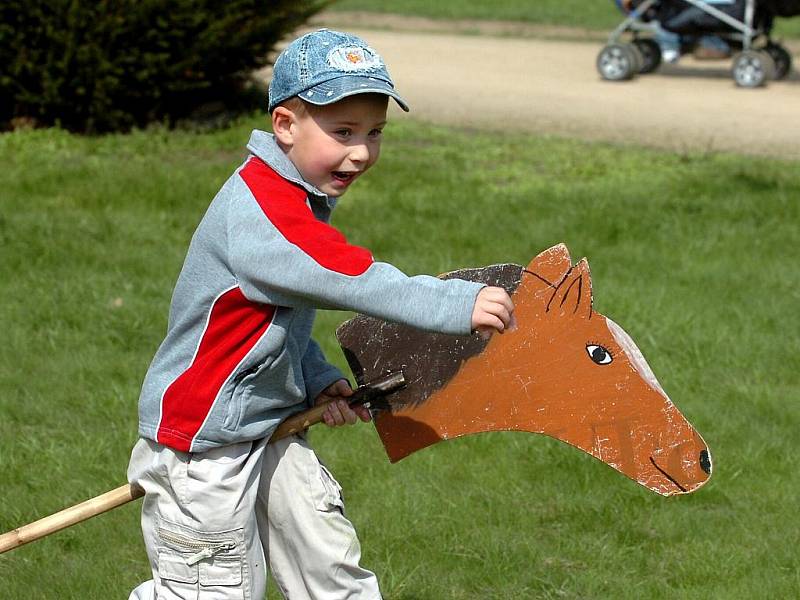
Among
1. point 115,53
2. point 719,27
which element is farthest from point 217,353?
point 719,27

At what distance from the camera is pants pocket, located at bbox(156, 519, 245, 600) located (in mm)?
2900

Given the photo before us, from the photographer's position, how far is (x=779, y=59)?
12.8 metres

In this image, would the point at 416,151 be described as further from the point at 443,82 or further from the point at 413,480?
the point at 413,480

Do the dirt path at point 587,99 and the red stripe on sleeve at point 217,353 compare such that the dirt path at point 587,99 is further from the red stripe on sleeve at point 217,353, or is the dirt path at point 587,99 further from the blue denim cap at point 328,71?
the red stripe on sleeve at point 217,353

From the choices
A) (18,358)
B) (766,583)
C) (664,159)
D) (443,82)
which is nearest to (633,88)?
(443,82)

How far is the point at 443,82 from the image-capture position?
499 inches

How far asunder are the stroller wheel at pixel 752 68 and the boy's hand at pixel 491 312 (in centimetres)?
1044

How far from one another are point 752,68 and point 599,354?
10.1 meters

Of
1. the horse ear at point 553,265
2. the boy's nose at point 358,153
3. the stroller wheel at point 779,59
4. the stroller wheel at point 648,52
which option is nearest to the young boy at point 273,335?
the boy's nose at point 358,153

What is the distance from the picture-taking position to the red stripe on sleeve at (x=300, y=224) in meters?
2.65

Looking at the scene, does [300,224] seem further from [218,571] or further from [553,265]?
[218,571]

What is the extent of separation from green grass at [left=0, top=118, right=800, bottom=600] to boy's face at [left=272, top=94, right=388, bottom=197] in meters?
1.42

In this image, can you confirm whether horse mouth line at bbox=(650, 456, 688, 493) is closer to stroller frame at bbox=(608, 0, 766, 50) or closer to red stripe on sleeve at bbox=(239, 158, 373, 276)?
red stripe on sleeve at bbox=(239, 158, 373, 276)

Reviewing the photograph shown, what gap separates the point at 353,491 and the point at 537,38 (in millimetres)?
13909
